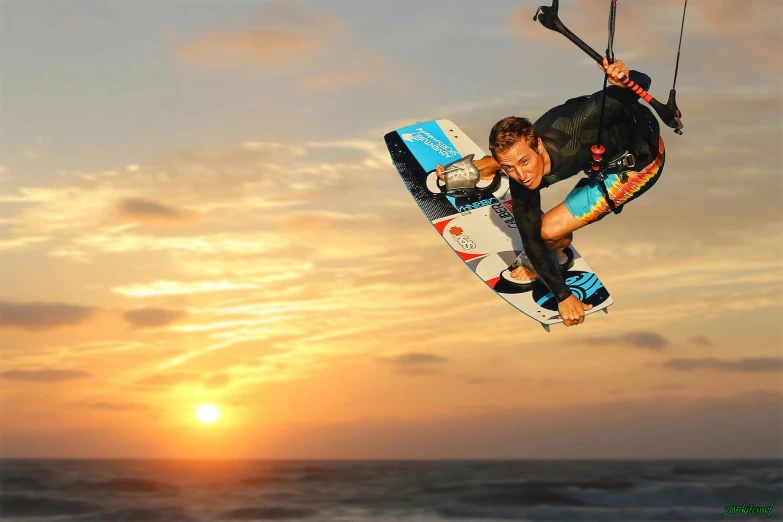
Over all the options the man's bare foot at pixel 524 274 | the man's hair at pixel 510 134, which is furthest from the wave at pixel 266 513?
the man's hair at pixel 510 134

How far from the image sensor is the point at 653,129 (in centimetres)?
906

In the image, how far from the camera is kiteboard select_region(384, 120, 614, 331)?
36.5 ft

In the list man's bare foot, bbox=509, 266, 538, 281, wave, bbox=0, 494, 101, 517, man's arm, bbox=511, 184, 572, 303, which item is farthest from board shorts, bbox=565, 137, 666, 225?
wave, bbox=0, 494, 101, 517

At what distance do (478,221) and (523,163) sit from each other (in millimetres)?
3941

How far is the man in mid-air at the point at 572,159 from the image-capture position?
8.20m

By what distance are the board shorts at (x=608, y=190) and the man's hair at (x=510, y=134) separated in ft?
5.15

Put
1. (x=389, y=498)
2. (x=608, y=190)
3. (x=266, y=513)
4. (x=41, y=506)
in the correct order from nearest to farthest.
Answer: (x=608, y=190) < (x=266, y=513) < (x=41, y=506) < (x=389, y=498)

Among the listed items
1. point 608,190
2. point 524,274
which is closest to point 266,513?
point 524,274

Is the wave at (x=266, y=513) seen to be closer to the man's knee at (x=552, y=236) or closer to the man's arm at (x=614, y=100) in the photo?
the man's knee at (x=552, y=236)

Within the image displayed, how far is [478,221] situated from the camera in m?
12.1

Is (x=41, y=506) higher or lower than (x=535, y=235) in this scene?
lower

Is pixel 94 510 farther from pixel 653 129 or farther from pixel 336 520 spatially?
pixel 653 129

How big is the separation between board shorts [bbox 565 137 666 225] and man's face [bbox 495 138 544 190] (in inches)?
50.9

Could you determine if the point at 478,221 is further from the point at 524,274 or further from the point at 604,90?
the point at 604,90
